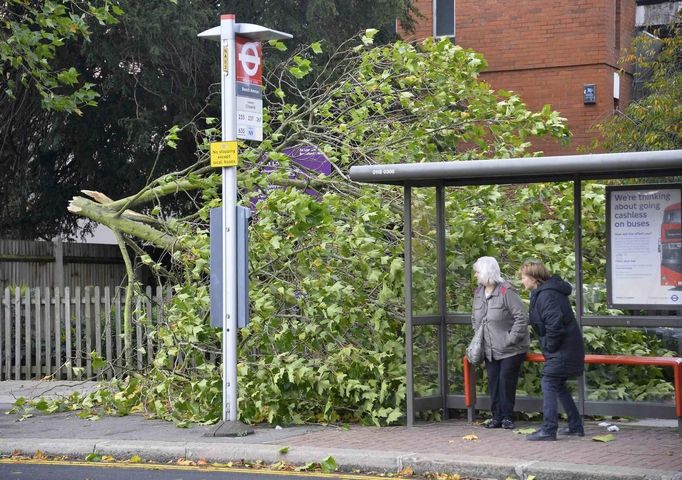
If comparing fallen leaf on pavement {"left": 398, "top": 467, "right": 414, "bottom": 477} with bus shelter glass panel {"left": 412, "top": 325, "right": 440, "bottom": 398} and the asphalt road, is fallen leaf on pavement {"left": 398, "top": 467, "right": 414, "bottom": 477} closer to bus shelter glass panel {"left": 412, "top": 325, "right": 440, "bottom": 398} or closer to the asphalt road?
the asphalt road

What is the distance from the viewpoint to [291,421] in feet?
36.2

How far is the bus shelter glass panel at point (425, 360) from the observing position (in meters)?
10.8

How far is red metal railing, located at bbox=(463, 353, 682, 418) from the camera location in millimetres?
9617

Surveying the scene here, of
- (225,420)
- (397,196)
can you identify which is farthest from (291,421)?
(397,196)

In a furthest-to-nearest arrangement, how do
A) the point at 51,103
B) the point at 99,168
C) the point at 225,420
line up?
the point at 99,168 < the point at 51,103 < the point at 225,420

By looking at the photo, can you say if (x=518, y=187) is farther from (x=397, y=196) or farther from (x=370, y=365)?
(x=370, y=365)

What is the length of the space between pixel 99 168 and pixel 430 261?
11.4m

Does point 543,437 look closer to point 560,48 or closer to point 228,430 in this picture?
point 228,430

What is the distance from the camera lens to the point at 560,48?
22656mm

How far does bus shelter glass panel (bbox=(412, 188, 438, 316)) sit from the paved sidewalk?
120 centimetres

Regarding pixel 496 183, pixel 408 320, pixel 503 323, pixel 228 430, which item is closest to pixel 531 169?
pixel 496 183

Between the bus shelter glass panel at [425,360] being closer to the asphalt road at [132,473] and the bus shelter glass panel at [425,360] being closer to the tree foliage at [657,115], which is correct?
the asphalt road at [132,473]

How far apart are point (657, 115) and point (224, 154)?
32.8 ft

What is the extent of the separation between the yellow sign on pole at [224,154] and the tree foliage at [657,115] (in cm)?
968
